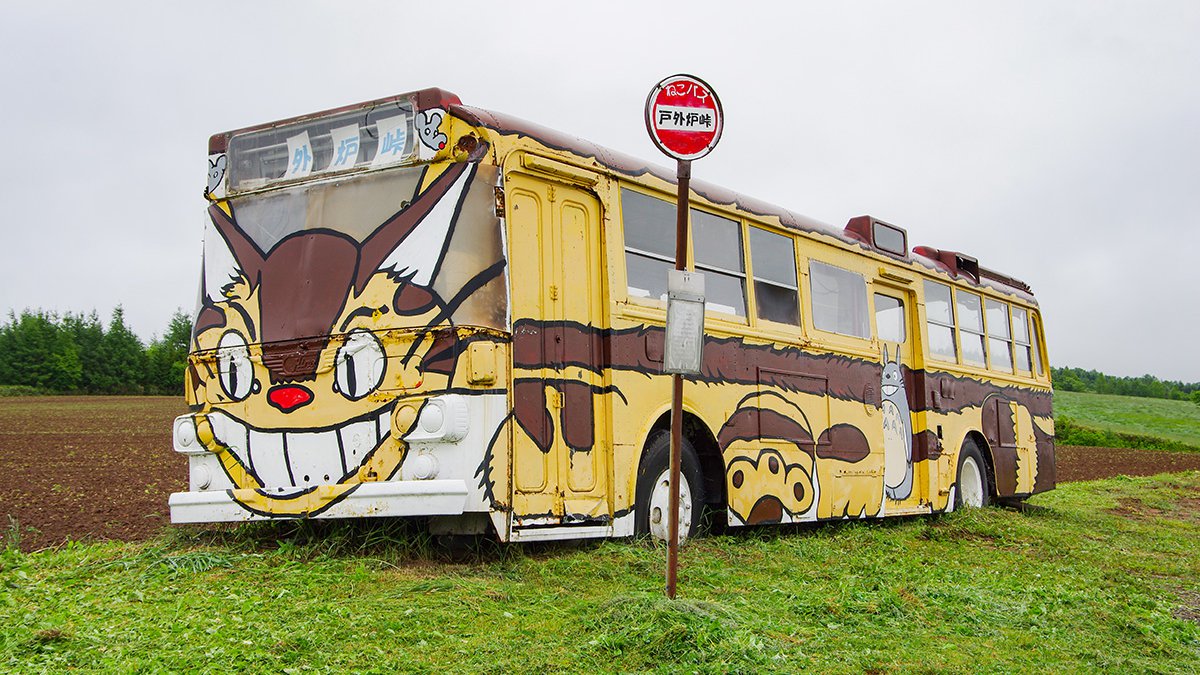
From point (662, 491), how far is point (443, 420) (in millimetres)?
2166

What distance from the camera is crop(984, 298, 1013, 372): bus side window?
1365 centimetres

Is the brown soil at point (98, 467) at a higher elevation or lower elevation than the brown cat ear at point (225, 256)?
lower

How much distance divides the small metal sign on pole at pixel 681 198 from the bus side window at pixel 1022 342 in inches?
388

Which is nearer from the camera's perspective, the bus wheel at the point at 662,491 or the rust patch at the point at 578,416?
the rust patch at the point at 578,416

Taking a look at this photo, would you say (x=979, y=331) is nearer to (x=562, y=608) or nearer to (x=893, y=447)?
(x=893, y=447)

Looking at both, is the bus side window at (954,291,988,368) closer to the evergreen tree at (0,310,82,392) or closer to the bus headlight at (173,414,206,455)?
the bus headlight at (173,414,206,455)

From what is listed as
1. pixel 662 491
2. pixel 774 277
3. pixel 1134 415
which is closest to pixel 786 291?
pixel 774 277

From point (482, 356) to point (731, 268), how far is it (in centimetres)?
312

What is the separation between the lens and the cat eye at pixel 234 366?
23.3ft

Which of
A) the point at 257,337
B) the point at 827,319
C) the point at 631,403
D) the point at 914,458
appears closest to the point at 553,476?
the point at 631,403

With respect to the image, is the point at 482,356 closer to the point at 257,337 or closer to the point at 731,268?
the point at 257,337

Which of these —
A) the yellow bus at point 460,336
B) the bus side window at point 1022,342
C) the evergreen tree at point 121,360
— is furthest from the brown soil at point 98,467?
the evergreen tree at point 121,360

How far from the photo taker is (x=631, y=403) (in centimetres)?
749

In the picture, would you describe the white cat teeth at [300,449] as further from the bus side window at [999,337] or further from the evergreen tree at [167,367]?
the evergreen tree at [167,367]
